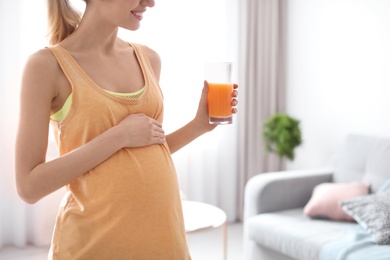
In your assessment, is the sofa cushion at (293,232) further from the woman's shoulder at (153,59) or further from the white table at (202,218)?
the woman's shoulder at (153,59)

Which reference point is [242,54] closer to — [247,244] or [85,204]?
[247,244]

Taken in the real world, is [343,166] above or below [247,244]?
above

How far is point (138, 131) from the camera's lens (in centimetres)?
110

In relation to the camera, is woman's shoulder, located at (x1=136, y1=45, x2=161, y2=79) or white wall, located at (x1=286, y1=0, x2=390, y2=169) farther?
white wall, located at (x1=286, y1=0, x2=390, y2=169)

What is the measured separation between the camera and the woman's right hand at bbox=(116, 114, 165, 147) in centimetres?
108

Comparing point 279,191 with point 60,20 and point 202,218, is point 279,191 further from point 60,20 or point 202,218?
point 60,20

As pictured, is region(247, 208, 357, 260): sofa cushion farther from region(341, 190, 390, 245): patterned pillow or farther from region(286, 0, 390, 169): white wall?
region(286, 0, 390, 169): white wall

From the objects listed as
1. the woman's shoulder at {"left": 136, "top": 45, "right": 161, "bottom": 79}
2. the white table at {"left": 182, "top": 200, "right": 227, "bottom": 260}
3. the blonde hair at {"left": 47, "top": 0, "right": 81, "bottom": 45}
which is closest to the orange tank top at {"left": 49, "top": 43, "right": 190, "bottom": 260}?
the blonde hair at {"left": 47, "top": 0, "right": 81, "bottom": 45}

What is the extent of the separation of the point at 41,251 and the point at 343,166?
206 cm

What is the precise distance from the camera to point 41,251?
3.55 metres

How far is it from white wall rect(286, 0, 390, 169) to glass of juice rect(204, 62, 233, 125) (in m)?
2.24

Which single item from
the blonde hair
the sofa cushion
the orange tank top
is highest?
the blonde hair

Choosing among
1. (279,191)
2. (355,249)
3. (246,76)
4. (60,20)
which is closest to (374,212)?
(355,249)

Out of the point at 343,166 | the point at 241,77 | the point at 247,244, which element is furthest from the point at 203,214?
the point at 241,77
